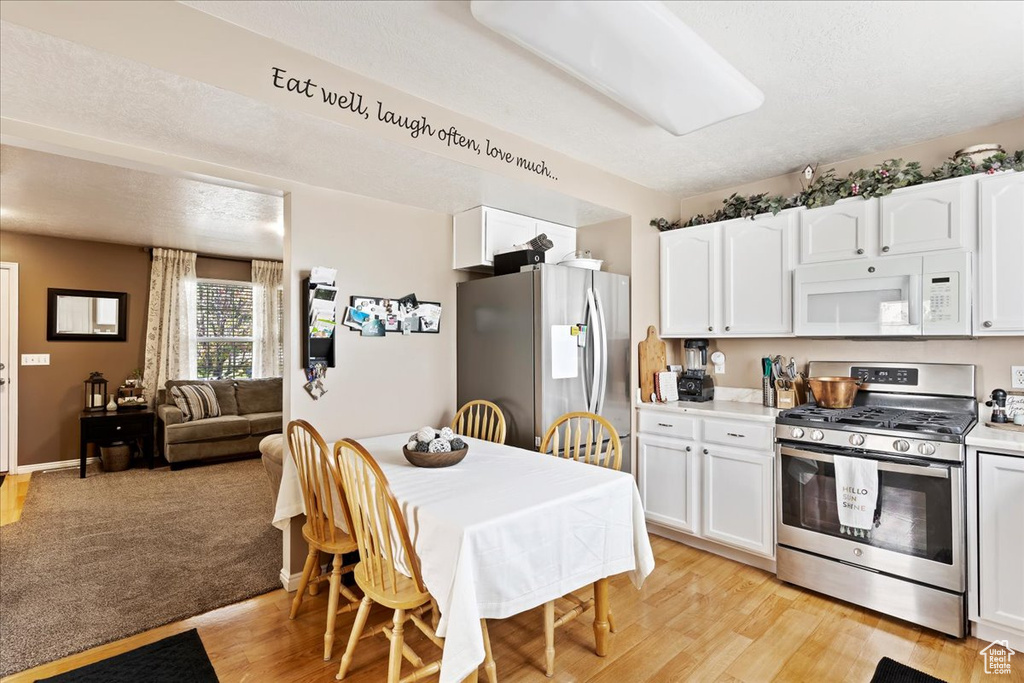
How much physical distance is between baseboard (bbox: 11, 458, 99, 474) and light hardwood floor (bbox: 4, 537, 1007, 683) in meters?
4.16

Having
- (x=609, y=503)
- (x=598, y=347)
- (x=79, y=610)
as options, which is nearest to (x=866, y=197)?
(x=598, y=347)

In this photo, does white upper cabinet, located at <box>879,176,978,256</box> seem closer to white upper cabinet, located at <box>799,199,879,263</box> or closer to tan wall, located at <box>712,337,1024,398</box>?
white upper cabinet, located at <box>799,199,879,263</box>

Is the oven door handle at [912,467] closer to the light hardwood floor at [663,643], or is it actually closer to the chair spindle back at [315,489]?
the light hardwood floor at [663,643]

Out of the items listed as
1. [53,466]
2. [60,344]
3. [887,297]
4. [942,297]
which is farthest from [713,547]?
[60,344]

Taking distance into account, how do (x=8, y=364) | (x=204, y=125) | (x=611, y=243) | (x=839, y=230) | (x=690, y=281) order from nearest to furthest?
(x=204, y=125) → (x=839, y=230) → (x=690, y=281) → (x=611, y=243) → (x=8, y=364)

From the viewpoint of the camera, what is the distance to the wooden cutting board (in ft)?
12.1

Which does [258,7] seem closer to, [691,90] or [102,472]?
[691,90]

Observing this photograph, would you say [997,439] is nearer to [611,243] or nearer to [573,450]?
[573,450]

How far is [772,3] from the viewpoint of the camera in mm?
1732

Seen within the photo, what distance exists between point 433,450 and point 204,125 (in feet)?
5.33

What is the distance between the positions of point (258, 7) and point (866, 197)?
3036 mm

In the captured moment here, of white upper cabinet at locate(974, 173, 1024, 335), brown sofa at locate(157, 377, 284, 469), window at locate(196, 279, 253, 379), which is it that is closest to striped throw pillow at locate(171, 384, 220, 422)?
brown sofa at locate(157, 377, 284, 469)

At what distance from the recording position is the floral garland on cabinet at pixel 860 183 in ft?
8.22

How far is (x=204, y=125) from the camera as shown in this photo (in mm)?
2068
